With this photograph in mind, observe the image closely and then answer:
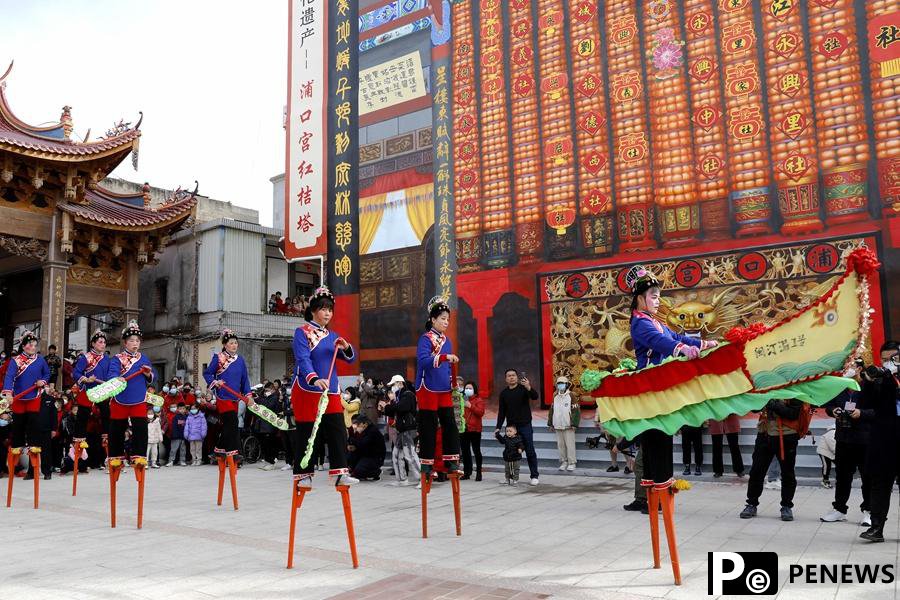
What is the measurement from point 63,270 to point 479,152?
10.4m

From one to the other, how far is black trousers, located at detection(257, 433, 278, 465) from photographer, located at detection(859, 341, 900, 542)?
35.0 ft

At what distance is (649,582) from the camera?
14.9 ft

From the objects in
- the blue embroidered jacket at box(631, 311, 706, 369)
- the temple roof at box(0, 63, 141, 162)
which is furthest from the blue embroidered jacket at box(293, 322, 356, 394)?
the temple roof at box(0, 63, 141, 162)

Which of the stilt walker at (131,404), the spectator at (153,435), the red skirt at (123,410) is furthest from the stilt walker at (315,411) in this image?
the spectator at (153,435)

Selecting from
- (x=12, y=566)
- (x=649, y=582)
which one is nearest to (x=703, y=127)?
(x=649, y=582)

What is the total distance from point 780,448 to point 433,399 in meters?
3.55

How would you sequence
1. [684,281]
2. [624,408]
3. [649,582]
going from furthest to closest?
[684,281] < [624,408] < [649,582]

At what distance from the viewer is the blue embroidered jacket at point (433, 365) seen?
654cm

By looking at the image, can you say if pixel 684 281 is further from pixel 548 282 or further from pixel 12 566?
pixel 12 566

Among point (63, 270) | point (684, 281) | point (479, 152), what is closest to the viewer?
point (684, 281)

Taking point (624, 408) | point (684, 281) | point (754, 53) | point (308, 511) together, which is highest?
point (754, 53)

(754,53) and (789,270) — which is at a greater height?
(754,53)

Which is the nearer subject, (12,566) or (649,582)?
(649,582)

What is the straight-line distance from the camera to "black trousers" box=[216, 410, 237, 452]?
830 centimetres
